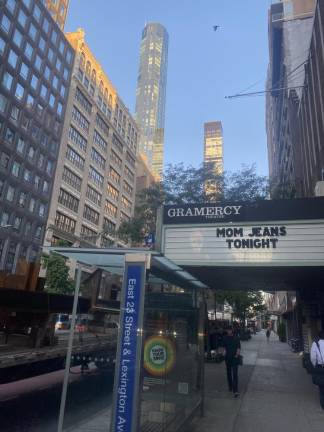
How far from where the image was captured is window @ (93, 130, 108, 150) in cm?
6712

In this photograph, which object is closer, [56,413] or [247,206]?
[56,413]

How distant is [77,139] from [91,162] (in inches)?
200

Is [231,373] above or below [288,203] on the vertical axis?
below

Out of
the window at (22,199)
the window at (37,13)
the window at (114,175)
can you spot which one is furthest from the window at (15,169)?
the window at (114,175)

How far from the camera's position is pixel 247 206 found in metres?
9.37

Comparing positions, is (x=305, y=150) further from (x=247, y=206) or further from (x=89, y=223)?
(x=89, y=223)

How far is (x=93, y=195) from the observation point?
65.6m

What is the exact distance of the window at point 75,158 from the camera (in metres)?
58.7

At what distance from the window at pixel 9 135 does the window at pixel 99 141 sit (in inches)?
795

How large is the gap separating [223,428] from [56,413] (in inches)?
157

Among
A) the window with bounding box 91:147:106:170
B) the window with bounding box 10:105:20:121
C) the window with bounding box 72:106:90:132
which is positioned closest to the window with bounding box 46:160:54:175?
the window with bounding box 10:105:20:121

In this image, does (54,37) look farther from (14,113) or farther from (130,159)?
(130,159)

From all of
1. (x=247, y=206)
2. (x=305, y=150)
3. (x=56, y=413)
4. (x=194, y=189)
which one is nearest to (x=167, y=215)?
(x=247, y=206)

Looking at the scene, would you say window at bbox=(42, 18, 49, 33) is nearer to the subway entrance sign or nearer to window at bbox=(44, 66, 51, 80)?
window at bbox=(44, 66, 51, 80)
